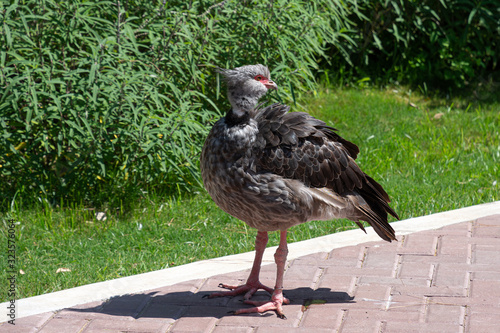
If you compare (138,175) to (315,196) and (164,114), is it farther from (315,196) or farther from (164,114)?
(315,196)

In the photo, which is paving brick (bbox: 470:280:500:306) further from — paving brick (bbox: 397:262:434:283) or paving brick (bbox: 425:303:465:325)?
paving brick (bbox: 397:262:434:283)

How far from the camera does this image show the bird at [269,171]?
4.35 m

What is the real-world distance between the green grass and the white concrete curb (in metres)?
0.20

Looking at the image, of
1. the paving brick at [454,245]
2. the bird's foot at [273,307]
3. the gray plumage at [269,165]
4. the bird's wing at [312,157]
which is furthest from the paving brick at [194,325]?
the paving brick at [454,245]

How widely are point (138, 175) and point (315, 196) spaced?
248 centimetres

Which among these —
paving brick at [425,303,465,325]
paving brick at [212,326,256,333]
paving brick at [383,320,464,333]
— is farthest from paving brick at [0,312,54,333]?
paving brick at [425,303,465,325]

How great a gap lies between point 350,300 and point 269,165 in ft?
3.54

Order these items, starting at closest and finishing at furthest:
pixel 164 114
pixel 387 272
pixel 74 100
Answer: pixel 387 272 → pixel 74 100 → pixel 164 114

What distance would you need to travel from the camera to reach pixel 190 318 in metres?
4.30

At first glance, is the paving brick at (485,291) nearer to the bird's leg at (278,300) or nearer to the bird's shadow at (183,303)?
the bird's shadow at (183,303)

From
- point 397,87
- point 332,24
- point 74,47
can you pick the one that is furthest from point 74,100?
point 397,87

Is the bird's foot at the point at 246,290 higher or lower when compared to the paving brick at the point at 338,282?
higher

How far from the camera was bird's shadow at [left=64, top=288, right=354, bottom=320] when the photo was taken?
172 inches

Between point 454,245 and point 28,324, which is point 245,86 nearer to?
point 28,324
